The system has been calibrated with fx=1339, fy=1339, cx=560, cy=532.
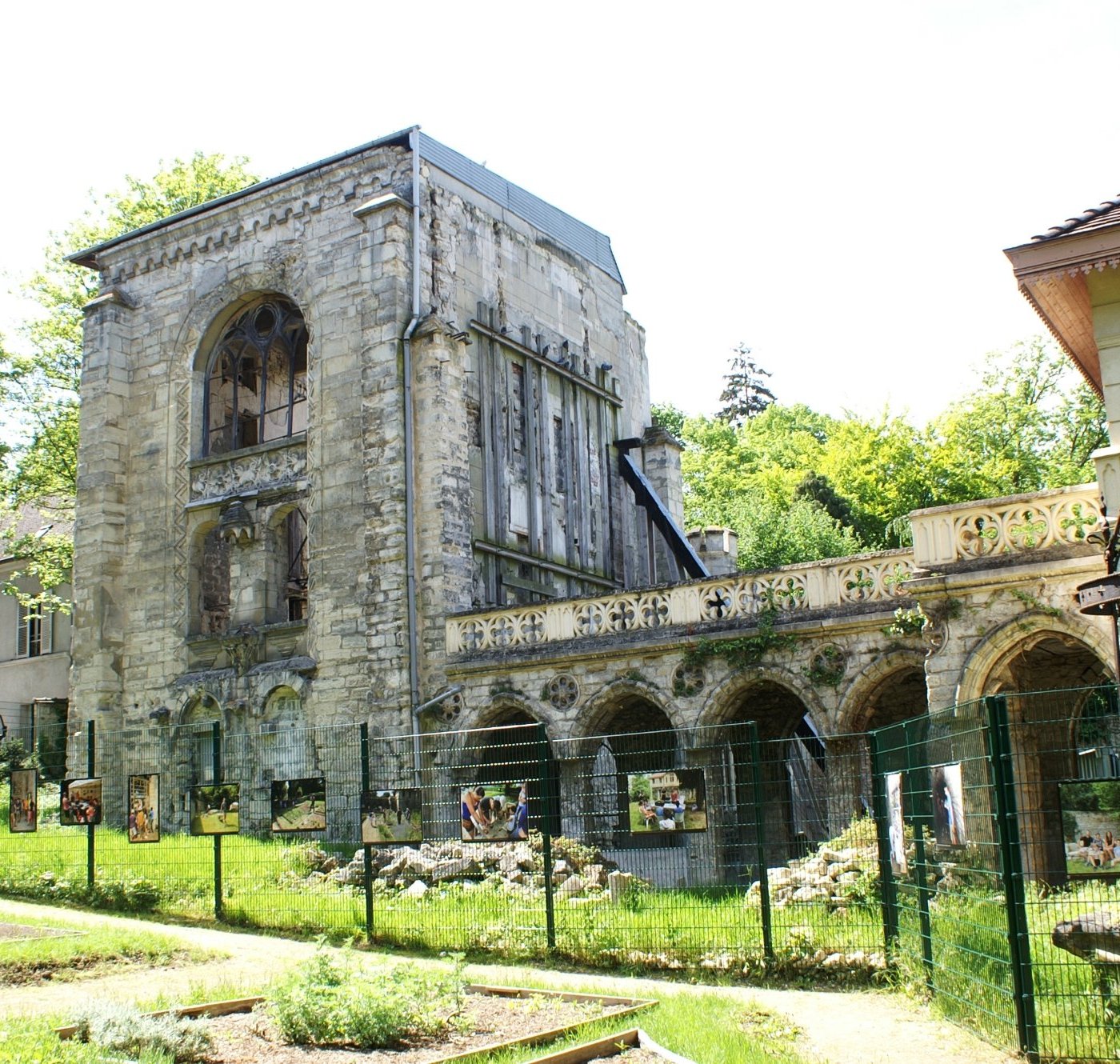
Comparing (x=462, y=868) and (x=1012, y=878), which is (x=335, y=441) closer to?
(x=462, y=868)

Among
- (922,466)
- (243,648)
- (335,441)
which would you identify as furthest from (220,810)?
(922,466)

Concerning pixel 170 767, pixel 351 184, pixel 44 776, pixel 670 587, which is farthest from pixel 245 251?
pixel 44 776

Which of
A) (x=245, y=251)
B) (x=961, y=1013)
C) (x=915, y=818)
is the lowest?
(x=961, y=1013)

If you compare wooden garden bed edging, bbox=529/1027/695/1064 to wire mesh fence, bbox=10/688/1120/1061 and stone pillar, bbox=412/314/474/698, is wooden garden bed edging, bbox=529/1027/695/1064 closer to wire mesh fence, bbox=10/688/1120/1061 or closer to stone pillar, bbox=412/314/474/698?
wire mesh fence, bbox=10/688/1120/1061

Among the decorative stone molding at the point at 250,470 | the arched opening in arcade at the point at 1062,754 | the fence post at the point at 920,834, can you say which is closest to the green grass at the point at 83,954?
the fence post at the point at 920,834


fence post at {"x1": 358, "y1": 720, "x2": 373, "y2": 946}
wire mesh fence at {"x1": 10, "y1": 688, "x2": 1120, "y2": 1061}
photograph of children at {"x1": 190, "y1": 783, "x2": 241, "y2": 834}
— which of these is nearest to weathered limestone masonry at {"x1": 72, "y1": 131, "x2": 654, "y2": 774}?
wire mesh fence at {"x1": 10, "y1": 688, "x2": 1120, "y2": 1061}

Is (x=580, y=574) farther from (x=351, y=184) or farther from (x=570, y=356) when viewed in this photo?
(x=351, y=184)

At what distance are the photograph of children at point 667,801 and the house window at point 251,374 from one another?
14726mm

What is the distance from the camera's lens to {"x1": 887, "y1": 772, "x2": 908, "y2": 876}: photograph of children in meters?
9.91

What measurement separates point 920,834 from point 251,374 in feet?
74.4

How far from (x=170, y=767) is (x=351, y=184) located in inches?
451

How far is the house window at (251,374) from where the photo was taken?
2645 cm

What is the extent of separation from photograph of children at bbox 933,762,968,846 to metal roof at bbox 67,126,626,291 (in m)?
18.8

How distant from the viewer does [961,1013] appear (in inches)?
336
